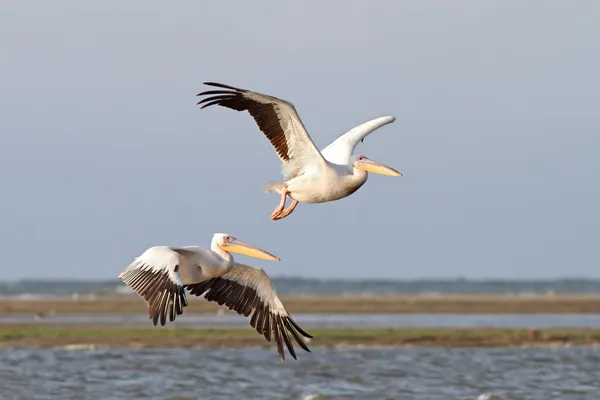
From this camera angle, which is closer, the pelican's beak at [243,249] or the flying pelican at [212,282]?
the flying pelican at [212,282]

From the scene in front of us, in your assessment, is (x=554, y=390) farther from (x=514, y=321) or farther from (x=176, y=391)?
(x=514, y=321)

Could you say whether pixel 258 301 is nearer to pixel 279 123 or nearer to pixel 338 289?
pixel 279 123

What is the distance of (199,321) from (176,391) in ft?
48.3

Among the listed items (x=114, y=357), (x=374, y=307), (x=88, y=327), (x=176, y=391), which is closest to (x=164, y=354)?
(x=114, y=357)

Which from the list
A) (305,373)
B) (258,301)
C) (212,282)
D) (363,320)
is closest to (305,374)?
(305,373)

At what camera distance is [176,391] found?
68.2ft

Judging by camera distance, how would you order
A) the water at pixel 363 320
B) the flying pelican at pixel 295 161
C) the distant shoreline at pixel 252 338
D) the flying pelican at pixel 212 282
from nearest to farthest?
the flying pelican at pixel 212 282, the flying pelican at pixel 295 161, the distant shoreline at pixel 252 338, the water at pixel 363 320

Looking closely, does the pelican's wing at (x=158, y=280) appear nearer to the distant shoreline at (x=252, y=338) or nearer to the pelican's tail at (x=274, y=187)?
the pelican's tail at (x=274, y=187)

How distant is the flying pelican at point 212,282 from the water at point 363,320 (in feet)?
69.7

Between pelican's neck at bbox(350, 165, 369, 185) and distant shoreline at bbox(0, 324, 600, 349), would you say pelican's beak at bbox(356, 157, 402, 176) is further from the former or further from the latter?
distant shoreline at bbox(0, 324, 600, 349)

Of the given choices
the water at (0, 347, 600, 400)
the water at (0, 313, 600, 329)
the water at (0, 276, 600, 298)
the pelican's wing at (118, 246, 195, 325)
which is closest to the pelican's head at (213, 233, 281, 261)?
the pelican's wing at (118, 246, 195, 325)

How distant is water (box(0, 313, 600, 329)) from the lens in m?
34.4

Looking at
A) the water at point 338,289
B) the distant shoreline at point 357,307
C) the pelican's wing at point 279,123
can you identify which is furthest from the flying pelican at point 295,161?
the water at point 338,289

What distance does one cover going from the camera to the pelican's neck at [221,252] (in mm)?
10719
